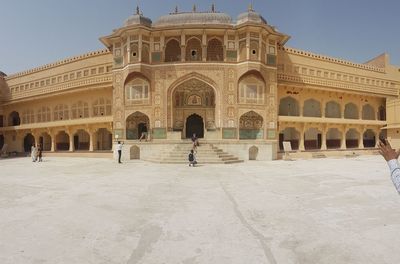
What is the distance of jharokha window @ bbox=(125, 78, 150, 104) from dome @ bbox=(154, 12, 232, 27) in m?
5.77

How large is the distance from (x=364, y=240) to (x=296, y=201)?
2.67 metres

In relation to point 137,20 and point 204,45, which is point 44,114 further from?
point 204,45

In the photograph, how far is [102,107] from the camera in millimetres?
26141

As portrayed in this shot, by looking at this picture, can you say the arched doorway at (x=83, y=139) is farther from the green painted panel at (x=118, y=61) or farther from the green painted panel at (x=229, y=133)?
the green painted panel at (x=229, y=133)

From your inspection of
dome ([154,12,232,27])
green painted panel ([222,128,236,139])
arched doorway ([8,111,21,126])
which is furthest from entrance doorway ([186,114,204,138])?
arched doorway ([8,111,21,126])

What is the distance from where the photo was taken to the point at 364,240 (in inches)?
165

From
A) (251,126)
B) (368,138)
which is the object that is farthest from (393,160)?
(368,138)

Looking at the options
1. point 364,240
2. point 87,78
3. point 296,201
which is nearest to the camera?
point 364,240

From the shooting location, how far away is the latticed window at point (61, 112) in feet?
92.1

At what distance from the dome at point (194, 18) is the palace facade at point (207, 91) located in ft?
0.29

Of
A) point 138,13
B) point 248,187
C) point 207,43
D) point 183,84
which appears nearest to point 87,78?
point 138,13

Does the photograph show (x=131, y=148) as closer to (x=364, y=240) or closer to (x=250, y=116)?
(x=250, y=116)

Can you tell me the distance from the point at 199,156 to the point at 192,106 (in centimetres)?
648

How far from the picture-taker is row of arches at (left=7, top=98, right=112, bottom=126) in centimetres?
2611
